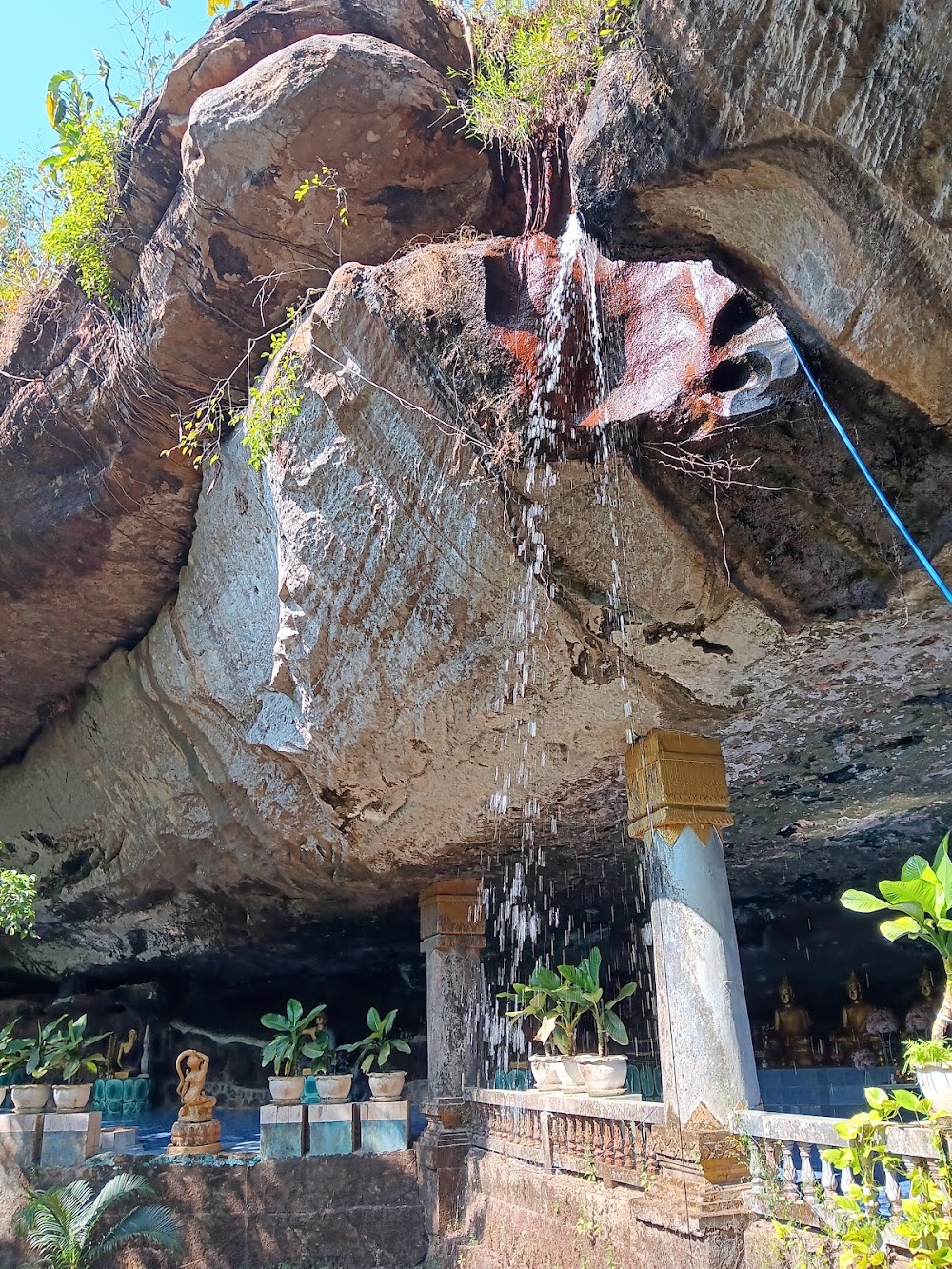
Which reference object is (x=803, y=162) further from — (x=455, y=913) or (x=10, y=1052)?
(x=10, y=1052)

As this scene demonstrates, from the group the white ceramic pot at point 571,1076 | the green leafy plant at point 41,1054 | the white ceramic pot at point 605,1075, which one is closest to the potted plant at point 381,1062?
the white ceramic pot at point 571,1076

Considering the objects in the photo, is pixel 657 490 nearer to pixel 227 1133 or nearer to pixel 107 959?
pixel 227 1133

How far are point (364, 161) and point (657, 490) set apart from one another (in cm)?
310

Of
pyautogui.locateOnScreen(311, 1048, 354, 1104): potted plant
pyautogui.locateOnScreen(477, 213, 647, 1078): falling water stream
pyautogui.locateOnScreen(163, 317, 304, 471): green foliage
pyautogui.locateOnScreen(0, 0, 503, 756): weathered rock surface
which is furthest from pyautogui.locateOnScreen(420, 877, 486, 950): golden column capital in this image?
pyautogui.locateOnScreen(163, 317, 304, 471): green foliage

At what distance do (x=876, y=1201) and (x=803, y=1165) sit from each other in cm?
73

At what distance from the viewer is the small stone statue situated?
29.0 feet

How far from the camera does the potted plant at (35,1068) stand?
9.34 m

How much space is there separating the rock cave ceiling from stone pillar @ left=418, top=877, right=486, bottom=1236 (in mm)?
507

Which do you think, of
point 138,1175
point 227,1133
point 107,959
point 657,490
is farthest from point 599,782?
point 107,959

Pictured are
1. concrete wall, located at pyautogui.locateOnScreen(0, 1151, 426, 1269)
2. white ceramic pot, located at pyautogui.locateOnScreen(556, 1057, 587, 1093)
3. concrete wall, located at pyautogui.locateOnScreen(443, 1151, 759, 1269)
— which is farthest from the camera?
concrete wall, located at pyautogui.locateOnScreen(0, 1151, 426, 1269)

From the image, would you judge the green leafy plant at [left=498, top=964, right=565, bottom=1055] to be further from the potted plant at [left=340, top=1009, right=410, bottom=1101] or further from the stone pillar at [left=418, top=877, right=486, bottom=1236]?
the potted plant at [left=340, top=1009, right=410, bottom=1101]

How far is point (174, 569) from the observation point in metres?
8.57

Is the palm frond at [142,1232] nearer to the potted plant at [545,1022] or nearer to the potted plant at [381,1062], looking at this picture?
the potted plant at [381,1062]

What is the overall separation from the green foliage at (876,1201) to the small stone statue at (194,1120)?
703 cm
